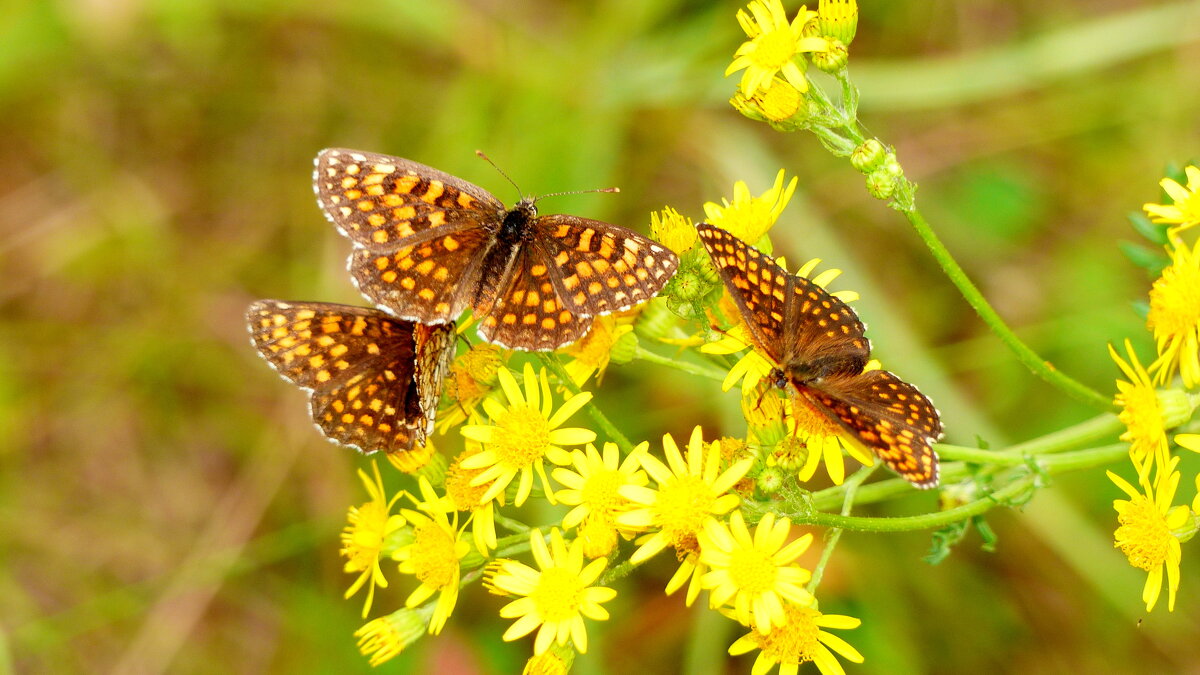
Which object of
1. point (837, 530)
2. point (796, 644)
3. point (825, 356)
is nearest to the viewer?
point (837, 530)

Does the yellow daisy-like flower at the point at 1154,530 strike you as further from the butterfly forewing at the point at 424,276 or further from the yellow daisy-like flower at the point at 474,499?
the butterfly forewing at the point at 424,276

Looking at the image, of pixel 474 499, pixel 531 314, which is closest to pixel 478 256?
pixel 531 314

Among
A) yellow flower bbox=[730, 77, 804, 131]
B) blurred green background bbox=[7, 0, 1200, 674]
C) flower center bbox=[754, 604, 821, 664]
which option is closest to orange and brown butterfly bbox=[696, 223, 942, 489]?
yellow flower bbox=[730, 77, 804, 131]

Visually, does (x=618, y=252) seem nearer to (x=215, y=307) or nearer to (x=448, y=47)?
(x=448, y=47)

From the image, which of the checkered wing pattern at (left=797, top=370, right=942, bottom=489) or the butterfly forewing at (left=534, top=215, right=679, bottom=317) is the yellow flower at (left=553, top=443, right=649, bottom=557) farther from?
the checkered wing pattern at (left=797, top=370, right=942, bottom=489)

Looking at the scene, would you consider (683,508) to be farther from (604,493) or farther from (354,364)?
(354,364)

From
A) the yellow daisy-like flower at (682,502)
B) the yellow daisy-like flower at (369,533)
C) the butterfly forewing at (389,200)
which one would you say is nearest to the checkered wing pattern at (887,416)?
the yellow daisy-like flower at (682,502)

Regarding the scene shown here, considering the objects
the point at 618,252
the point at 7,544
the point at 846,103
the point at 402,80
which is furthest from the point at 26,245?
the point at 846,103
